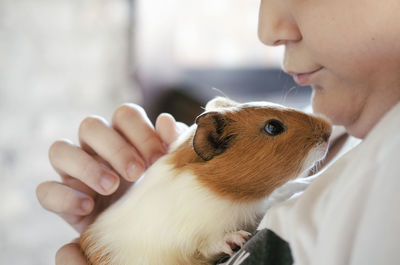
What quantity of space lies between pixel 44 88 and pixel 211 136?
2.19 metres

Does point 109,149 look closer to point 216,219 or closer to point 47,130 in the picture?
point 216,219

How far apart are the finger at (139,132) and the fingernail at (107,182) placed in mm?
98

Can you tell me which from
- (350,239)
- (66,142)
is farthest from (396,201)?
(66,142)

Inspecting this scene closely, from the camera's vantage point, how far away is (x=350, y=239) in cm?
43

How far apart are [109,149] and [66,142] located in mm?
124

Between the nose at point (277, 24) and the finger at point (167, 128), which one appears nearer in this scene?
the nose at point (277, 24)

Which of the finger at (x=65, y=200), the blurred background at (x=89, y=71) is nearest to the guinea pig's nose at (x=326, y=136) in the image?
the finger at (x=65, y=200)

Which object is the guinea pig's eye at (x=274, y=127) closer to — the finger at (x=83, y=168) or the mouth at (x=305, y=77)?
the mouth at (x=305, y=77)

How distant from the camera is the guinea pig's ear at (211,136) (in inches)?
28.0

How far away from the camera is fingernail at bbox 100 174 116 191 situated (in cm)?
89

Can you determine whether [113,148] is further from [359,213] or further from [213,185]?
[359,213]

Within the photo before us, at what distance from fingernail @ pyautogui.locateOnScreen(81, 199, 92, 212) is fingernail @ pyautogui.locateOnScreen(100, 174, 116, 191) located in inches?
3.2

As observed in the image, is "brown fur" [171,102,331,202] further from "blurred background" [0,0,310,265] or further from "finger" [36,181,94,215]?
"blurred background" [0,0,310,265]

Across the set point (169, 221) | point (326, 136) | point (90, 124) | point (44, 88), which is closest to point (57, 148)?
point (90, 124)
